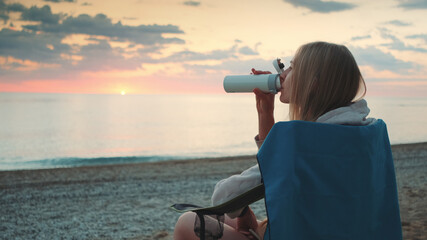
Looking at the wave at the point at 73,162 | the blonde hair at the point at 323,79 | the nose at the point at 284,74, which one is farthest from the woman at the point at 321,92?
the wave at the point at 73,162

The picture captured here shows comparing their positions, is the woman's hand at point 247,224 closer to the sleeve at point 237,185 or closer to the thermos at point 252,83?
the sleeve at point 237,185

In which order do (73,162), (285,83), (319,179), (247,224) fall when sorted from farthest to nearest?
(73,162) → (247,224) → (285,83) → (319,179)

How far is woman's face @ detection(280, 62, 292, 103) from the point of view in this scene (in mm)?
1708

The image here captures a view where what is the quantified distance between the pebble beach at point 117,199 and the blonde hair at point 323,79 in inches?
139

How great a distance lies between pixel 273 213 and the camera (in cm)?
142

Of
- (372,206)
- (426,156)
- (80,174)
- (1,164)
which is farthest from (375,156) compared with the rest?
(1,164)

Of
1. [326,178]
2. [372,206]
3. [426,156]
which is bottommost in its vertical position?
[426,156]

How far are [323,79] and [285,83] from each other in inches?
8.5

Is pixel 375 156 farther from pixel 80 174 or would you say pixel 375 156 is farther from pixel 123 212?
pixel 80 174

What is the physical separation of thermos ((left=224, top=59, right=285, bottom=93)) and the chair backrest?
19.0 inches

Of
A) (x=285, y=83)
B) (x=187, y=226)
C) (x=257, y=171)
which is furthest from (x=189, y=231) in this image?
(x=285, y=83)

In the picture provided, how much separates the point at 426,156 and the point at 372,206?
43.7ft

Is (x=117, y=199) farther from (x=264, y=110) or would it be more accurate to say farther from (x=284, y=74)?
(x=284, y=74)

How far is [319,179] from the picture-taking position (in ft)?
4.71
